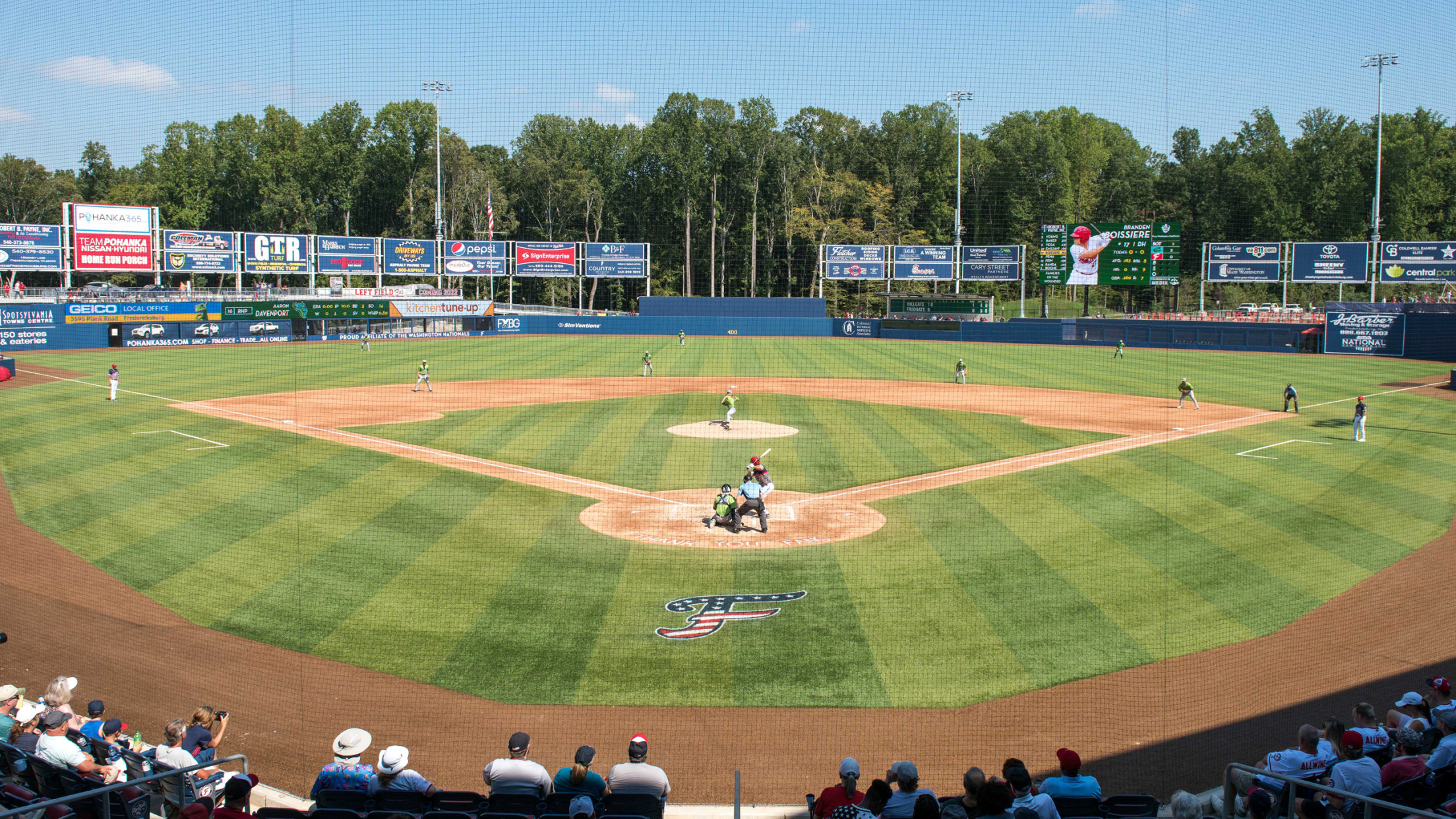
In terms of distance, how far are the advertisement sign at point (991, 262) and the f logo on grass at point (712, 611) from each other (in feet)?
161

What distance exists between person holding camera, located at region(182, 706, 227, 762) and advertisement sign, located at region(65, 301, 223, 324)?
155 feet

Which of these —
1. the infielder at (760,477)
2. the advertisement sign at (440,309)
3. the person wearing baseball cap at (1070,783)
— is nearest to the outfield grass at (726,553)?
the infielder at (760,477)

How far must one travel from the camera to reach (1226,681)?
988 centimetres

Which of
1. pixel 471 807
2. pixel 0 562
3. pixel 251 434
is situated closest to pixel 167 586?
pixel 0 562

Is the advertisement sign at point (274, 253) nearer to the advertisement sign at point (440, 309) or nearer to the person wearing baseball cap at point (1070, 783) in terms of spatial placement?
the advertisement sign at point (440, 309)

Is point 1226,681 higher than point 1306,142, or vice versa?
point 1306,142

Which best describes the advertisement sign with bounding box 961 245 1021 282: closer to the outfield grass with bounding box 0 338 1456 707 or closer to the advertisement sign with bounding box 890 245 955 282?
the advertisement sign with bounding box 890 245 955 282

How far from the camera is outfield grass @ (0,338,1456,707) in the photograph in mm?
10109

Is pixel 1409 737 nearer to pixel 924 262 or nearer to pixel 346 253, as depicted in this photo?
pixel 924 262

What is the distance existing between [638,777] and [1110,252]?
50210 mm

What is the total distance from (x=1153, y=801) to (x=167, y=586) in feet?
39.7

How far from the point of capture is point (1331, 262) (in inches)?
1927

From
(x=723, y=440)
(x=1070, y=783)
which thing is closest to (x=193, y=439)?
(x=723, y=440)

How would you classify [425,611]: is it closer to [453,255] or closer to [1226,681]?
[1226,681]
